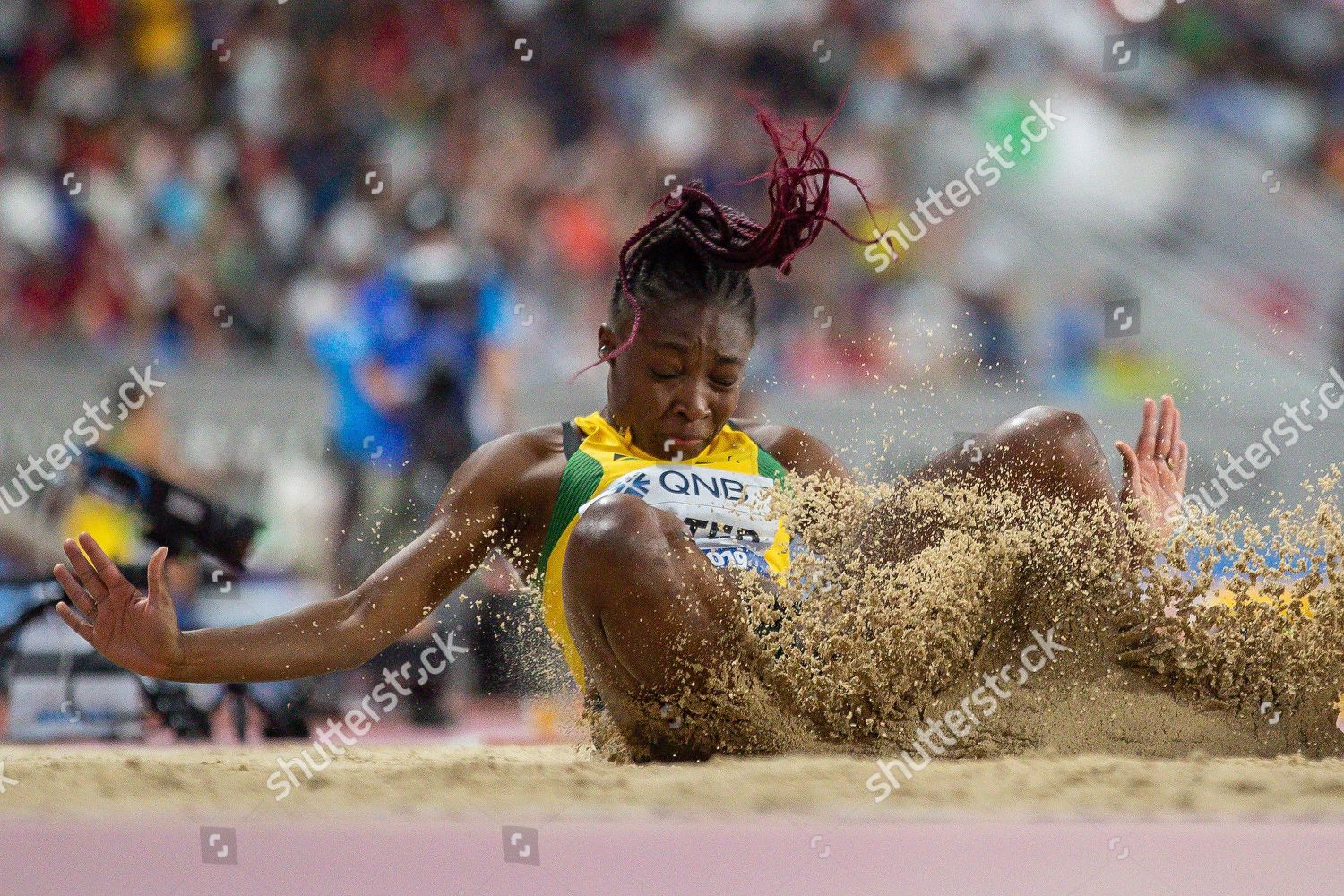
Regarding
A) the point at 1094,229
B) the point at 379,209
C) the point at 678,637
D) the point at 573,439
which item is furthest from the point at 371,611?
the point at 1094,229

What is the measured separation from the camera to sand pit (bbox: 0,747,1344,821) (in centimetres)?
141

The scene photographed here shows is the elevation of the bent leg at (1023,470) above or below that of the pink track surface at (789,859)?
above

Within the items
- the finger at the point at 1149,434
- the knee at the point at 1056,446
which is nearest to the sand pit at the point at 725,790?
the knee at the point at 1056,446

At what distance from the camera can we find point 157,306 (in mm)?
3992

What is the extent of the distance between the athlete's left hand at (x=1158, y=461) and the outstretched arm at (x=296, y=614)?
1079mm

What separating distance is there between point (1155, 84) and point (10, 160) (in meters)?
3.89

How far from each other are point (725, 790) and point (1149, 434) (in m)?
1.15

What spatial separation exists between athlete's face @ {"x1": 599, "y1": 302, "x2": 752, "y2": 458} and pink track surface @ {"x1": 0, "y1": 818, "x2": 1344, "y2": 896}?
0.77 metres

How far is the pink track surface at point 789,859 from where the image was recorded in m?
1.29

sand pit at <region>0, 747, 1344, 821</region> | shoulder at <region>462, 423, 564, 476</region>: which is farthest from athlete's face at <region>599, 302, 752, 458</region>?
sand pit at <region>0, 747, 1344, 821</region>

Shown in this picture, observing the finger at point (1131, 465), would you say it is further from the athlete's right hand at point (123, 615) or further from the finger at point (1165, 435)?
the athlete's right hand at point (123, 615)

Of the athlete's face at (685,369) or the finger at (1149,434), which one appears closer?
the athlete's face at (685,369)

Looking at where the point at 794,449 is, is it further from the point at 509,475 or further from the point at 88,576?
the point at 88,576

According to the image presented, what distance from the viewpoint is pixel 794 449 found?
2295 mm
